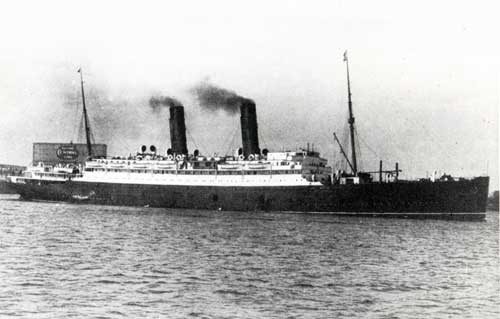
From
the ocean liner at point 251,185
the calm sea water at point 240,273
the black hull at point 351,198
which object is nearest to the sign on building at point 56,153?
the ocean liner at point 251,185

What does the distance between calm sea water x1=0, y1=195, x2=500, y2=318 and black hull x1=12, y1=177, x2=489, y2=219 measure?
10442 millimetres

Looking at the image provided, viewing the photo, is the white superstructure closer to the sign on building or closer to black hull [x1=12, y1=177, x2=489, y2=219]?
black hull [x1=12, y1=177, x2=489, y2=219]

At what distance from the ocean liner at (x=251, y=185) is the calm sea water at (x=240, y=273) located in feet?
35.0

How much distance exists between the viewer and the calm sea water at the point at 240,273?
14.3 meters

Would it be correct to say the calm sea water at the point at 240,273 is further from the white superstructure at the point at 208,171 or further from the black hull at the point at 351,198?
the white superstructure at the point at 208,171

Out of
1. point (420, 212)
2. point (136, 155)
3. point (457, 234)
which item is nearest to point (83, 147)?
point (136, 155)

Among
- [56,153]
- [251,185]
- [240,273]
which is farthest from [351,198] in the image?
[56,153]

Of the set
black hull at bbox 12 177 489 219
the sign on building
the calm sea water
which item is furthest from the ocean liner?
the sign on building

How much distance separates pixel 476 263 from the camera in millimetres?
23391

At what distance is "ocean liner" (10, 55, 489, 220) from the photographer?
4316 cm

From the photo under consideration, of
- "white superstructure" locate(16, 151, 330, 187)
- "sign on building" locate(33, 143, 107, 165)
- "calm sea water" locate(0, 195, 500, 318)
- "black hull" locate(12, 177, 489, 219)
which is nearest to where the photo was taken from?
"calm sea water" locate(0, 195, 500, 318)

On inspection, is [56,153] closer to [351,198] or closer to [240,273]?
[351,198]

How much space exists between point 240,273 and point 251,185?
99.9ft

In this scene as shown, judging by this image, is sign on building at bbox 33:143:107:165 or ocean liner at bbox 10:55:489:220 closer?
ocean liner at bbox 10:55:489:220
